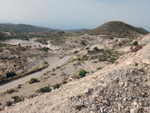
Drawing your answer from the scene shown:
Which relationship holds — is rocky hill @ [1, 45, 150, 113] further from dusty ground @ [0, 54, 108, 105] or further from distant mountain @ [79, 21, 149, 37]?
distant mountain @ [79, 21, 149, 37]

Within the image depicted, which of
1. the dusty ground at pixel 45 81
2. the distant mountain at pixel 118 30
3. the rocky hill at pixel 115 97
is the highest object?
the distant mountain at pixel 118 30

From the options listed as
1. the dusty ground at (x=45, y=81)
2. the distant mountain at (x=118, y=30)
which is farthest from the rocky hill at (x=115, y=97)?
the distant mountain at (x=118, y=30)

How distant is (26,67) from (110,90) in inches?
1327

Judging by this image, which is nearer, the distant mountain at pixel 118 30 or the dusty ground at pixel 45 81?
the dusty ground at pixel 45 81

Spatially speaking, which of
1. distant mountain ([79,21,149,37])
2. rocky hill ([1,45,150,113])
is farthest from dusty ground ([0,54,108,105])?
distant mountain ([79,21,149,37])

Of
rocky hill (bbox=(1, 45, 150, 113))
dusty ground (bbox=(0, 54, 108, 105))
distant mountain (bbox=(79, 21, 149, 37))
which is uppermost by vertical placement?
distant mountain (bbox=(79, 21, 149, 37))

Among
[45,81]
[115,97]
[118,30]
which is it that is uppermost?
[118,30]

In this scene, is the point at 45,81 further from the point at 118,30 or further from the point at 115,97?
the point at 118,30

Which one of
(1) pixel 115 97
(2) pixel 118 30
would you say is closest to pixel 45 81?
(1) pixel 115 97

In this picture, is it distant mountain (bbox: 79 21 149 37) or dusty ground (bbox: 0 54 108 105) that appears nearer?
dusty ground (bbox: 0 54 108 105)

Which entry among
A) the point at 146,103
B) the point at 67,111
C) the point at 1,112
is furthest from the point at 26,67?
the point at 146,103

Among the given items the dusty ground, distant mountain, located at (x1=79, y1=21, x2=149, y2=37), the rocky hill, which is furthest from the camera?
distant mountain, located at (x1=79, y1=21, x2=149, y2=37)

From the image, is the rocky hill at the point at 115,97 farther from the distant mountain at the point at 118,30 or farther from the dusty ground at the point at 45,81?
the distant mountain at the point at 118,30

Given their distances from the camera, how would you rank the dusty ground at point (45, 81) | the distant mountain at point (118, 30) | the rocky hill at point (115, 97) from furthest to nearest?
the distant mountain at point (118, 30), the dusty ground at point (45, 81), the rocky hill at point (115, 97)
